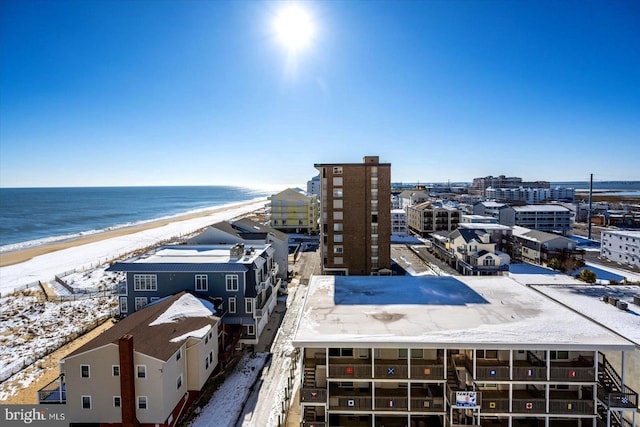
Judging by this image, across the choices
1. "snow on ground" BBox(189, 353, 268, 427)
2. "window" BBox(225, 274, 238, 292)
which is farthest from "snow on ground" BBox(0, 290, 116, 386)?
"snow on ground" BBox(189, 353, 268, 427)

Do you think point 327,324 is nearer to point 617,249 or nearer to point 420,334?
point 420,334

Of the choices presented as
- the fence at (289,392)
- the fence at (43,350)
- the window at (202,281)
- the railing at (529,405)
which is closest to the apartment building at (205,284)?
the window at (202,281)

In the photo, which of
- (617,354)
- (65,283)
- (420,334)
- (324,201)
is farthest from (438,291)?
(65,283)

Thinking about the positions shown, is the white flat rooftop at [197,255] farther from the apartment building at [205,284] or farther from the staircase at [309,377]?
the staircase at [309,377]

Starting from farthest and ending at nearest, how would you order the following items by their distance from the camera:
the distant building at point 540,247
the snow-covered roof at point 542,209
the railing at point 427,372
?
the snow-covered roof at point 542,209 < the distant building at point 540,247 < the railing at point 427,372

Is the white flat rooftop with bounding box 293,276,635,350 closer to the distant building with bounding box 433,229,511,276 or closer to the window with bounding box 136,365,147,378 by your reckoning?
the window with bounding box 136,365,147,378

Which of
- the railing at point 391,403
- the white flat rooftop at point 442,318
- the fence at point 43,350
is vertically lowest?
the fence at point 43,350
